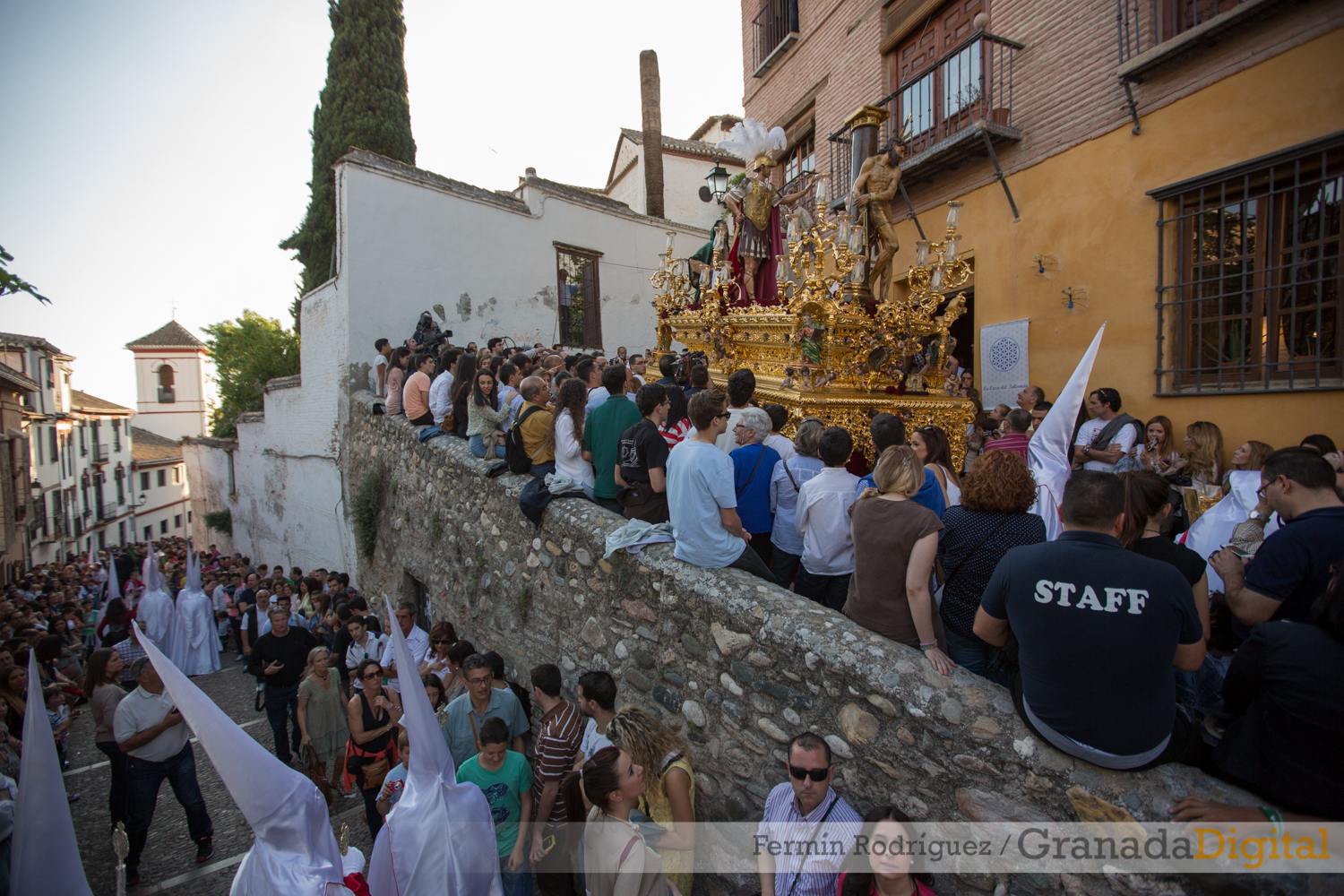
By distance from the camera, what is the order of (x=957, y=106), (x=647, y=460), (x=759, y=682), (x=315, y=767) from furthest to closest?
(x=957, y=106), (x=315, y=767), (x=647, y=460), (x=759, y=682)

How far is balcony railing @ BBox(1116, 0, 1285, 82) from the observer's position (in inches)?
219

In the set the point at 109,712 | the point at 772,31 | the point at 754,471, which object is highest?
the point at 772,31

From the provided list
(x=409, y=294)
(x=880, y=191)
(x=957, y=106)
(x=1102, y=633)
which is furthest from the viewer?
(x=409, y=294)

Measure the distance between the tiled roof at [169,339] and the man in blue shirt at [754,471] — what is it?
4558 centimetres

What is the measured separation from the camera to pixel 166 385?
40156mm

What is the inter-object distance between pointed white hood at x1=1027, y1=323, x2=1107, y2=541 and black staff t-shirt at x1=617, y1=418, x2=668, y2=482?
2294mm

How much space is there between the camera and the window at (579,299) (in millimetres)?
14648

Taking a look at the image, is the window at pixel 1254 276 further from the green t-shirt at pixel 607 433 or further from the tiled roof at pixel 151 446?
the tiled roof at pixel 151 446

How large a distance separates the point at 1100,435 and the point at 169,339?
4907cm

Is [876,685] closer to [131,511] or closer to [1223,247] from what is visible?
[1223,247]

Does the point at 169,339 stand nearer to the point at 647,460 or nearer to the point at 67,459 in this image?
the point at 67,459

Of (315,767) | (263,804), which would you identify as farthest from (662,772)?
(315,767)

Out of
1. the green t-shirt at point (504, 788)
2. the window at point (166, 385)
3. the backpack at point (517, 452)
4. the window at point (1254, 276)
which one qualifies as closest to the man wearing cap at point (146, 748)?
the green t-shirt at point (504, 788)

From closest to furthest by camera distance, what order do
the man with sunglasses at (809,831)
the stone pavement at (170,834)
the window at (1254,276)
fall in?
the man with sunglasses at (809,831) → the stone pavement at (170,834) → the window at (1254,276)
